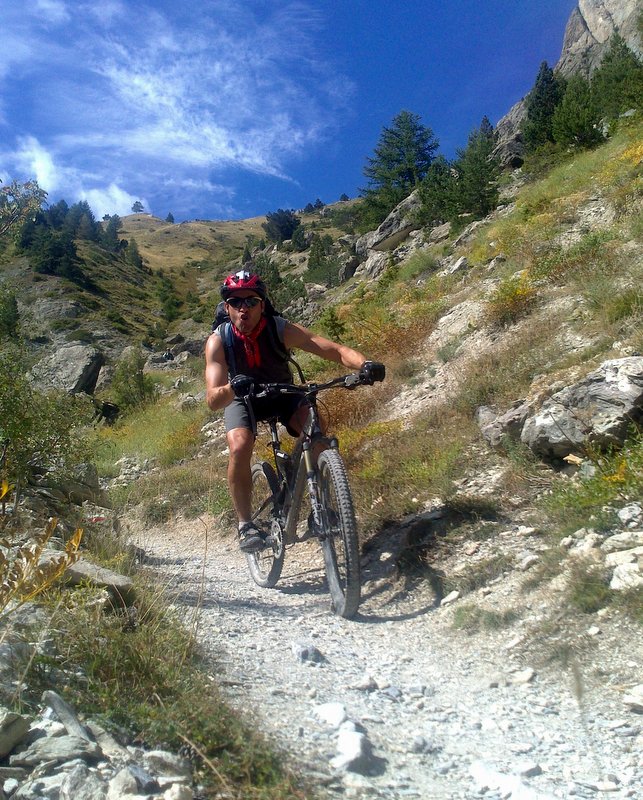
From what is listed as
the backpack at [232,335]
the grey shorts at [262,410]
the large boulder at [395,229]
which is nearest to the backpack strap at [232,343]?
the backpack at [232,335]

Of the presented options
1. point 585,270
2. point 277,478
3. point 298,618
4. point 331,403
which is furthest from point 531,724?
point 585,270

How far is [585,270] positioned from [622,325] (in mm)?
2385

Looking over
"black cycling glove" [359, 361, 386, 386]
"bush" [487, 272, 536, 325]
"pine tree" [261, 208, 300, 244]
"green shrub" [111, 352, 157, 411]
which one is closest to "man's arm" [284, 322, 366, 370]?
"black cycling glove" [359, 361, 386, 386]

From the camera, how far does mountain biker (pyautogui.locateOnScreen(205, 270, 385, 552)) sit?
4.34 m

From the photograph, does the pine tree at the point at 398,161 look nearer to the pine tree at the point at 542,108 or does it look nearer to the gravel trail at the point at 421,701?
Answer: the pine tree at the point at 542,108

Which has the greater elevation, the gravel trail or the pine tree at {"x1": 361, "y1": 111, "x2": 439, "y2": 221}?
the pine tree at {"x1": 361, "y1": 111, "x2": 439, "y2": 221}

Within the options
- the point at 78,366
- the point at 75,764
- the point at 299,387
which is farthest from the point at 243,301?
the point at 78,366

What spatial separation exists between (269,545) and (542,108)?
46.7 meters

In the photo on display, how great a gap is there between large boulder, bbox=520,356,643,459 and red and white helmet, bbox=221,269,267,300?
2185 mm

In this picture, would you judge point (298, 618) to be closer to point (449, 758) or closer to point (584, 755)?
point (449, 758)

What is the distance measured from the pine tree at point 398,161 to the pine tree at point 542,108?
6.95 m

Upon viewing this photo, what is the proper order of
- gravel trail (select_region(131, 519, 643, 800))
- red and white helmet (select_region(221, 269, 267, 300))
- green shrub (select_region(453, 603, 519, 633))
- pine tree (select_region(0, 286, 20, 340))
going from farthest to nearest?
pine tree (select_region(0, 286, 20, 340))
red and white helmet (select_region(221, 269, 267, 300))
green shrub (select_region(453, 603, 519, 633))
gravel trail (select_region(131, 519, 643, 800))

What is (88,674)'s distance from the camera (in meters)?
2.25

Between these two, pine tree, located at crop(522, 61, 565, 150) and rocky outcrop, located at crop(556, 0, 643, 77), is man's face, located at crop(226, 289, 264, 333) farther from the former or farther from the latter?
rocky outcrop, located at crop(556, 0, 643, 77)
